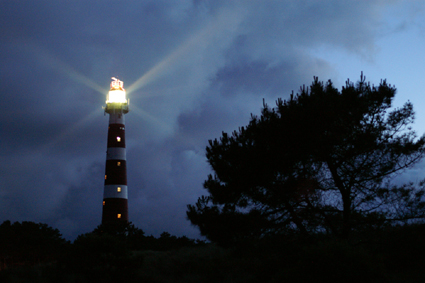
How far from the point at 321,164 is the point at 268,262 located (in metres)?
4.32

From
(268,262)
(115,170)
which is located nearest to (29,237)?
(115,170)

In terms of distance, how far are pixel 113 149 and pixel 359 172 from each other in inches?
1044

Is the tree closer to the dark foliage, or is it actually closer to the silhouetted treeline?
the silhouetted treeline

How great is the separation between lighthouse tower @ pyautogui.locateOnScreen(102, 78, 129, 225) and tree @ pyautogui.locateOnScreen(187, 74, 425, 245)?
2089 centimetres

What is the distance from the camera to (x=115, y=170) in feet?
109

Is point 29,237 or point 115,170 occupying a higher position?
point 115,170

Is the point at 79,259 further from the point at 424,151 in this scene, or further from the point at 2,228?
the point at 2,228

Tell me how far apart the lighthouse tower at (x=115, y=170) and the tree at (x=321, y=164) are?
20.9 meters

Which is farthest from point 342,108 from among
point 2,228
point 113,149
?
point 2,228

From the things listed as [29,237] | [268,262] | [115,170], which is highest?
[115,170]

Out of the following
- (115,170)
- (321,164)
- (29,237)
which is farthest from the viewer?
(115,170)

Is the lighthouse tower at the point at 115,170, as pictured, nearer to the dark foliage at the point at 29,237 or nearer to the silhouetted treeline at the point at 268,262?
the dark foliage at the point at 29,237

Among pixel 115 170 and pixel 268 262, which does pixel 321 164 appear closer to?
pixel 268 262

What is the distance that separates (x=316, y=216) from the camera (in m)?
12.5
